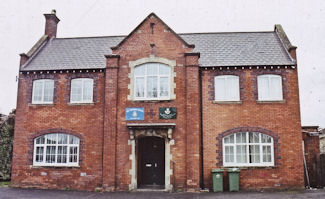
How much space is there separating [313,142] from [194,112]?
759cm

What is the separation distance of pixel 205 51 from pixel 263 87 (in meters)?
3.89

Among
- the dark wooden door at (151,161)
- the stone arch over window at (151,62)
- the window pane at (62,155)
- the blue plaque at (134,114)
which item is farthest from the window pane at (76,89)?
the dark wooden door at (151,161)

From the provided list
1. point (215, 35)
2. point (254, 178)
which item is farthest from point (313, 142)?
point (215, 35)

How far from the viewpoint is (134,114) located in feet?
52.0

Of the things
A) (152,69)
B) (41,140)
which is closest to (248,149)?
(152,69)

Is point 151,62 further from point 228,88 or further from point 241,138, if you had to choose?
point 241,138

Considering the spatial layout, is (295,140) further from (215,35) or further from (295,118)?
(215,35)

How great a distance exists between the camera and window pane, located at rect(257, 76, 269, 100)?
16.2m

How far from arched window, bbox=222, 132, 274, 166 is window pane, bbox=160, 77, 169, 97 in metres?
3.79

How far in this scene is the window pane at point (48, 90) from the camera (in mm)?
17312

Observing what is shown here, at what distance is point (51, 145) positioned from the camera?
16.7m

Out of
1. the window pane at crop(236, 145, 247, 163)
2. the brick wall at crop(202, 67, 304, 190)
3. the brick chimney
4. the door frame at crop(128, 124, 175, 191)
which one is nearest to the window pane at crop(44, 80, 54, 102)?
the brick chimney

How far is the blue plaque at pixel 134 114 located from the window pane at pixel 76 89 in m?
3.16

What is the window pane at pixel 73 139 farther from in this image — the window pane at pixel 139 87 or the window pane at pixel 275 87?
the window pane at pixel 275 87
